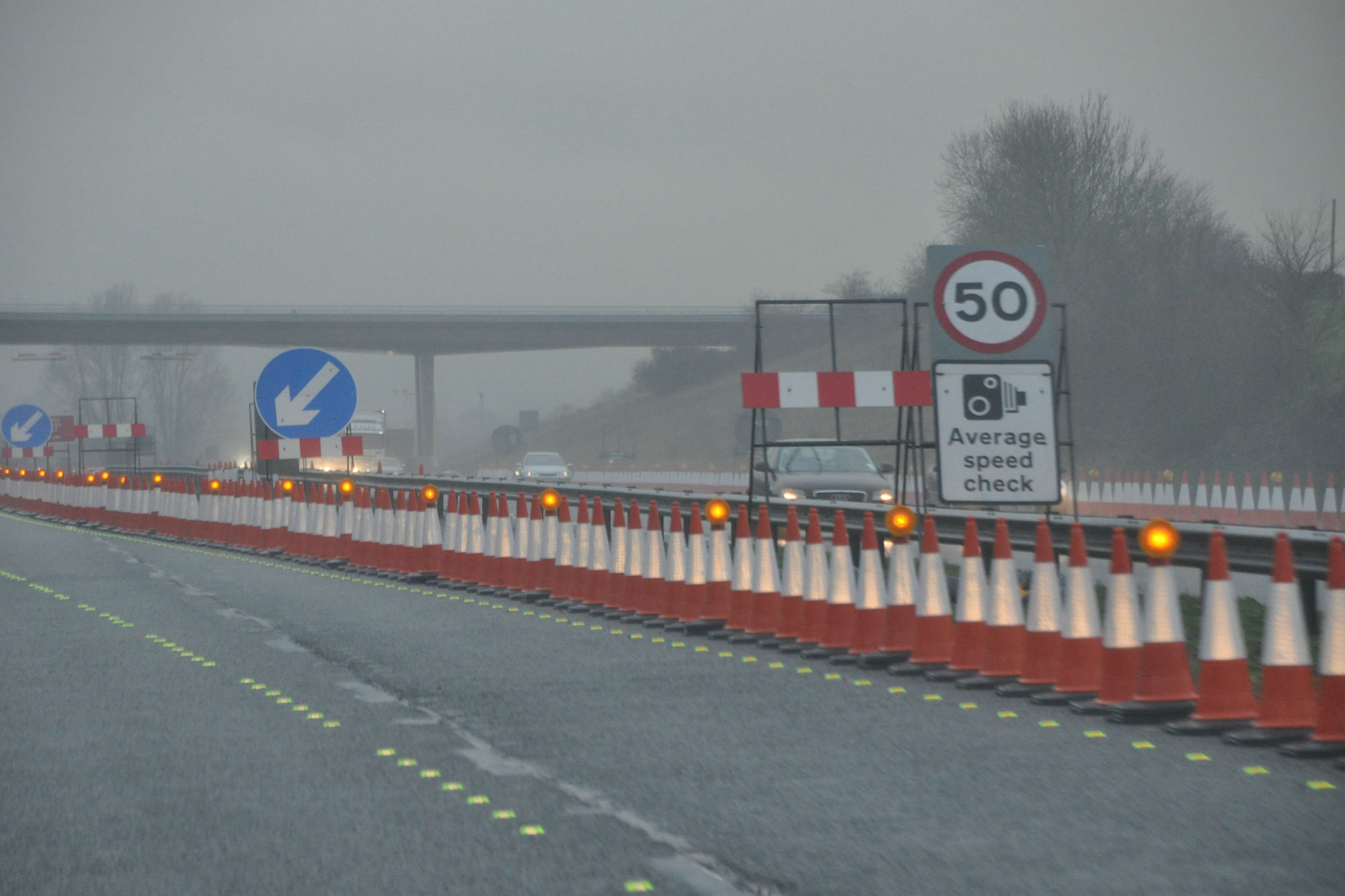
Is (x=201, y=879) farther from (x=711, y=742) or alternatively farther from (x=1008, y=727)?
(x=1008, y=727)

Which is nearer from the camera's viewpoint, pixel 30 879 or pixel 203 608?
pixel 30 879

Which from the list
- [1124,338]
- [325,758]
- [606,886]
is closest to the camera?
[606,886]

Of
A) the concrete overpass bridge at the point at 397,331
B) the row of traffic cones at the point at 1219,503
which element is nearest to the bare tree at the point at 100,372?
the concrete overpass bridge at the point at 397,331

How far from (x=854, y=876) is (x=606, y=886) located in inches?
29.1

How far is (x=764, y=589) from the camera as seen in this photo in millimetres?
11445

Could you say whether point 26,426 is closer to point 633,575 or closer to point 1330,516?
point 1330,516

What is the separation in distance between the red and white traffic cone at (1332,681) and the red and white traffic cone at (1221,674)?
0.52 meters

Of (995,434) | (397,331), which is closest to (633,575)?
(995,434)

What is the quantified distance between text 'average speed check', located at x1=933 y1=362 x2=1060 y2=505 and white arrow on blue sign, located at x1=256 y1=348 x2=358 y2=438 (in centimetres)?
1072

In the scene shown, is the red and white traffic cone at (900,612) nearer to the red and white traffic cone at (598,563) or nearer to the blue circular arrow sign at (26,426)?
the red and white traffic cone at (598,563)

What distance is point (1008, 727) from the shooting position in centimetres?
779

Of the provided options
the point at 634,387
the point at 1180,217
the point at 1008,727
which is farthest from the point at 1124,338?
the point at 634,387

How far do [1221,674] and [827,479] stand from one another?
1509 cm

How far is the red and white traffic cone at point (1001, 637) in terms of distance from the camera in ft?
29.6
